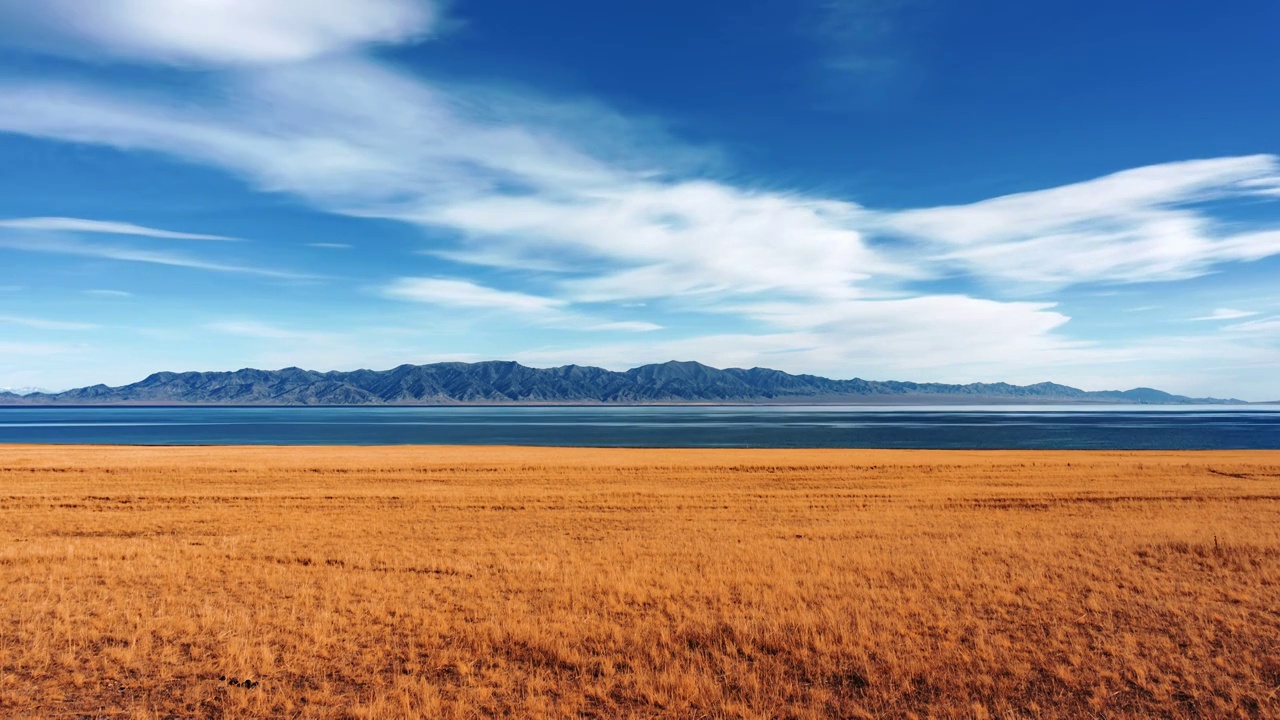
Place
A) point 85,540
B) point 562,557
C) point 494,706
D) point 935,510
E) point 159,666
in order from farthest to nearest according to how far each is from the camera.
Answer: point 935,510
point 85,540
point 562,557
point 159,666
point 494,706

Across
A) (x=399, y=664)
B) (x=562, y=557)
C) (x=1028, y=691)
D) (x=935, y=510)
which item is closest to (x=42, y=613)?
(x=399, y=664)

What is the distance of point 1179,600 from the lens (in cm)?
1291

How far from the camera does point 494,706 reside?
855 cm

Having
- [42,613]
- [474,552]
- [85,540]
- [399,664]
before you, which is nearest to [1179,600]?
[399,664]

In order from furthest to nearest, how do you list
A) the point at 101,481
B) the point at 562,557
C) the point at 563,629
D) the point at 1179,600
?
the point at 101,481 < the point at 562,557 < the point at 1179,600 < the point at 563,629

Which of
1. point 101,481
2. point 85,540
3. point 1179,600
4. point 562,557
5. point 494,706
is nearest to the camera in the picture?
point 494,706

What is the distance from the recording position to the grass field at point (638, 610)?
8781mm

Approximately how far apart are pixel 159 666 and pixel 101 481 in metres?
32.1

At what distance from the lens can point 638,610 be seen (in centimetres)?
1262

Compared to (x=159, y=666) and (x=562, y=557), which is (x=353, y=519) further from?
(x=159, y=666)

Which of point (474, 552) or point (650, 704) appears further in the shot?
point (474, 552)

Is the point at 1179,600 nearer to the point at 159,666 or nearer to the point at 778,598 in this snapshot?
the point at 778,598

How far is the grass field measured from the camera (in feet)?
28.8

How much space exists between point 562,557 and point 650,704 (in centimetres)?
899
